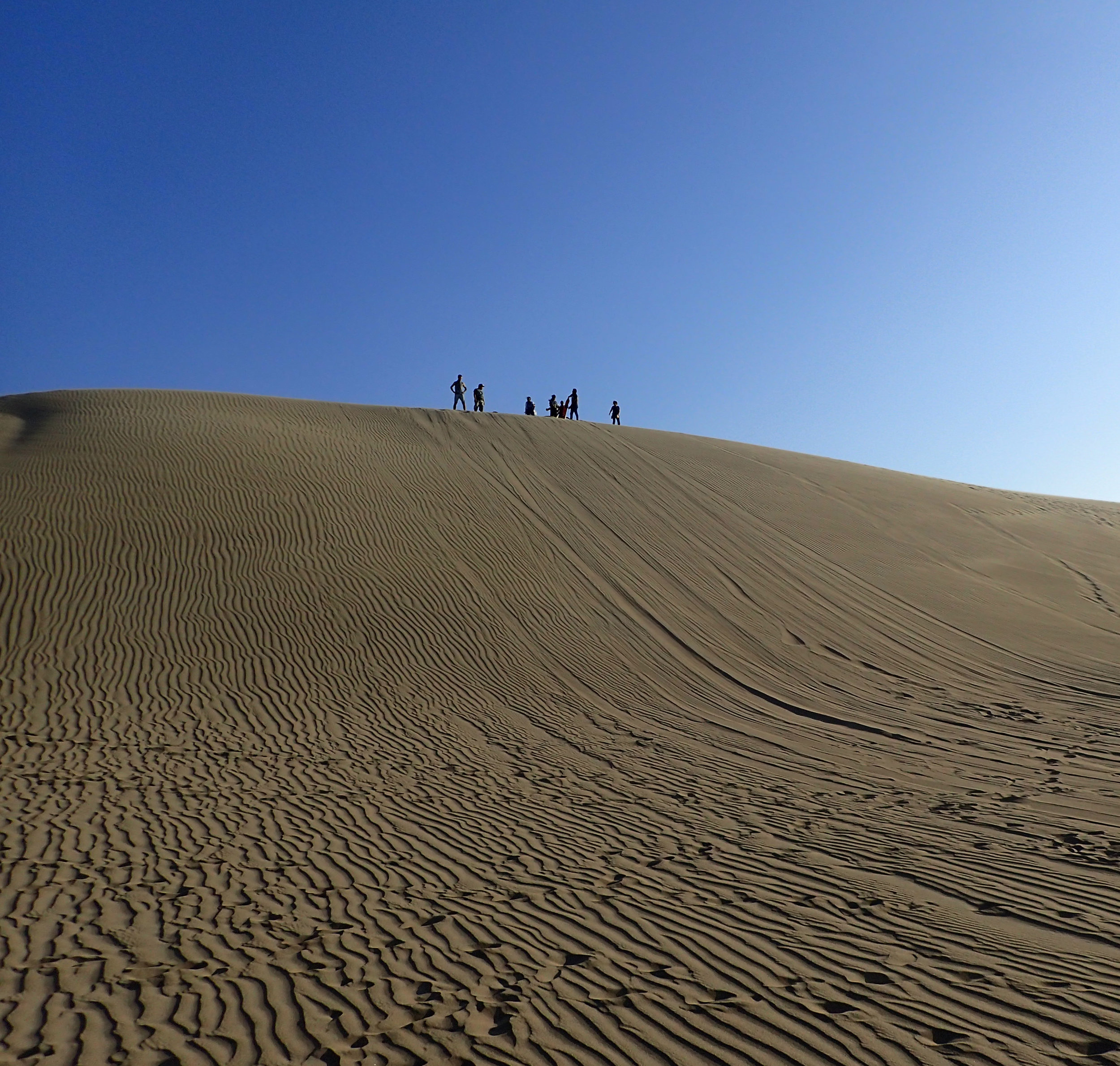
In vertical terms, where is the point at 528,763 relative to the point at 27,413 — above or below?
below

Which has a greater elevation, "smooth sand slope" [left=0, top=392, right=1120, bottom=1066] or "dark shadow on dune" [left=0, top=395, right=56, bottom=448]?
"dark shadow on dune" [left=0, top=395, right=56, bottom=448]

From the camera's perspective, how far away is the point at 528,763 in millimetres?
9102

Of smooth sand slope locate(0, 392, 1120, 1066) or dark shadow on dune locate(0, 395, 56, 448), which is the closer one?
smooth sand slope locate(0, 392, 1120, 1066)

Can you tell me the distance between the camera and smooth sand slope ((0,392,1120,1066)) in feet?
13.0

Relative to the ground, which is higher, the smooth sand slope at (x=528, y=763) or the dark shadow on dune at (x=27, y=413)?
the dark shadow on dune at (x=27, y=413)

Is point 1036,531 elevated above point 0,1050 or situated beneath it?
elevated above

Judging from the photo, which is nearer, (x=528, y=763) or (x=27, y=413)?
(x=528, y=763)

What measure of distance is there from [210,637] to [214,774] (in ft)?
16.2

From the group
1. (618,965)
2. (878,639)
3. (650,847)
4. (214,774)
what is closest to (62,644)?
(214,774)

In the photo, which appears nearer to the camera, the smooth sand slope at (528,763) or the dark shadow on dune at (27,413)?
the smooth sand slope at (528,763)

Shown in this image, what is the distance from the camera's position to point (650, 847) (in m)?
6.38

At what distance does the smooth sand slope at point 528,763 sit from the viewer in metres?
3.97

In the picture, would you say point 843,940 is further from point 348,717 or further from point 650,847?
point 348,717

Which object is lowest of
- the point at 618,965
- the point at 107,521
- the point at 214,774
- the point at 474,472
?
the point at 214,774
